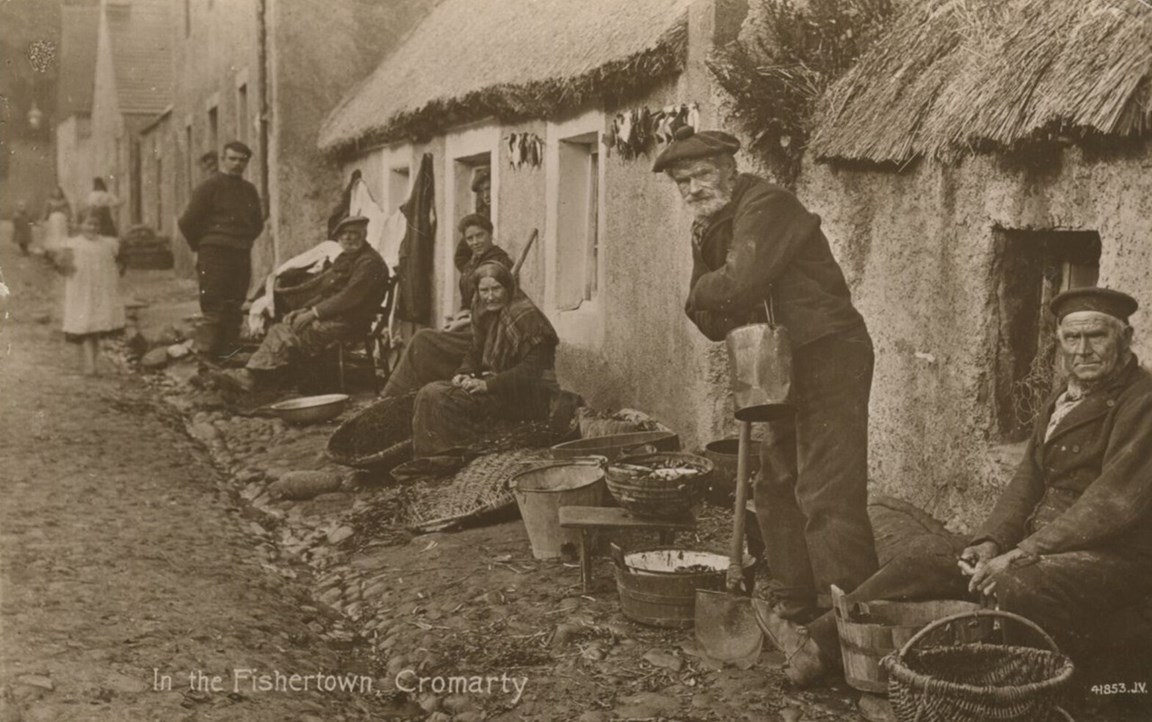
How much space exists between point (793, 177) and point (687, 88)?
0.82m

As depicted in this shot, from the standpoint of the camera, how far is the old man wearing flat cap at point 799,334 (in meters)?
4.56

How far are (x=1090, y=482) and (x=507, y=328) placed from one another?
13.1 ft

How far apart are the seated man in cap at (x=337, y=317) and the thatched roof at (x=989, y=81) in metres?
4.68

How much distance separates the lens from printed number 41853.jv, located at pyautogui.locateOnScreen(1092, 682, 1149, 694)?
3947 millimetres

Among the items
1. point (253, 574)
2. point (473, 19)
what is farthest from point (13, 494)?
point (473, 19)

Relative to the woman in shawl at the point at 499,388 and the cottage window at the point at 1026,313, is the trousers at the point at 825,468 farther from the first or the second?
the woman in shawl at the point at 499,388

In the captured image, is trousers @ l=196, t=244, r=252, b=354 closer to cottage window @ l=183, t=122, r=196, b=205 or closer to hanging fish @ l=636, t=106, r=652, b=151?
hanging fish @ l=636, t=106, r=652, b=151

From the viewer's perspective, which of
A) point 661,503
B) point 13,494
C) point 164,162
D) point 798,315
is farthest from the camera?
point 164,162

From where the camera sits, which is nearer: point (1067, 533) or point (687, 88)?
point (1067, 533)

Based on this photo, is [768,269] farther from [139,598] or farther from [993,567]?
[139,598]

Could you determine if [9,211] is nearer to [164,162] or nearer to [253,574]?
[164,162]

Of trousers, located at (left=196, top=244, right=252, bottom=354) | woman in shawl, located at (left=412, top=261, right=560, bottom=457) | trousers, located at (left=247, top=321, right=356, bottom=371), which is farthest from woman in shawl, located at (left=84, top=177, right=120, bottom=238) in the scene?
woman in shawl, located at (left=412, top=261, right=560, bottom=457)

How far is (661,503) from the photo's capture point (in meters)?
5.25

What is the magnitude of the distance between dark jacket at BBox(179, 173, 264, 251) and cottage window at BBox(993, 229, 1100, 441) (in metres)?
8.44
